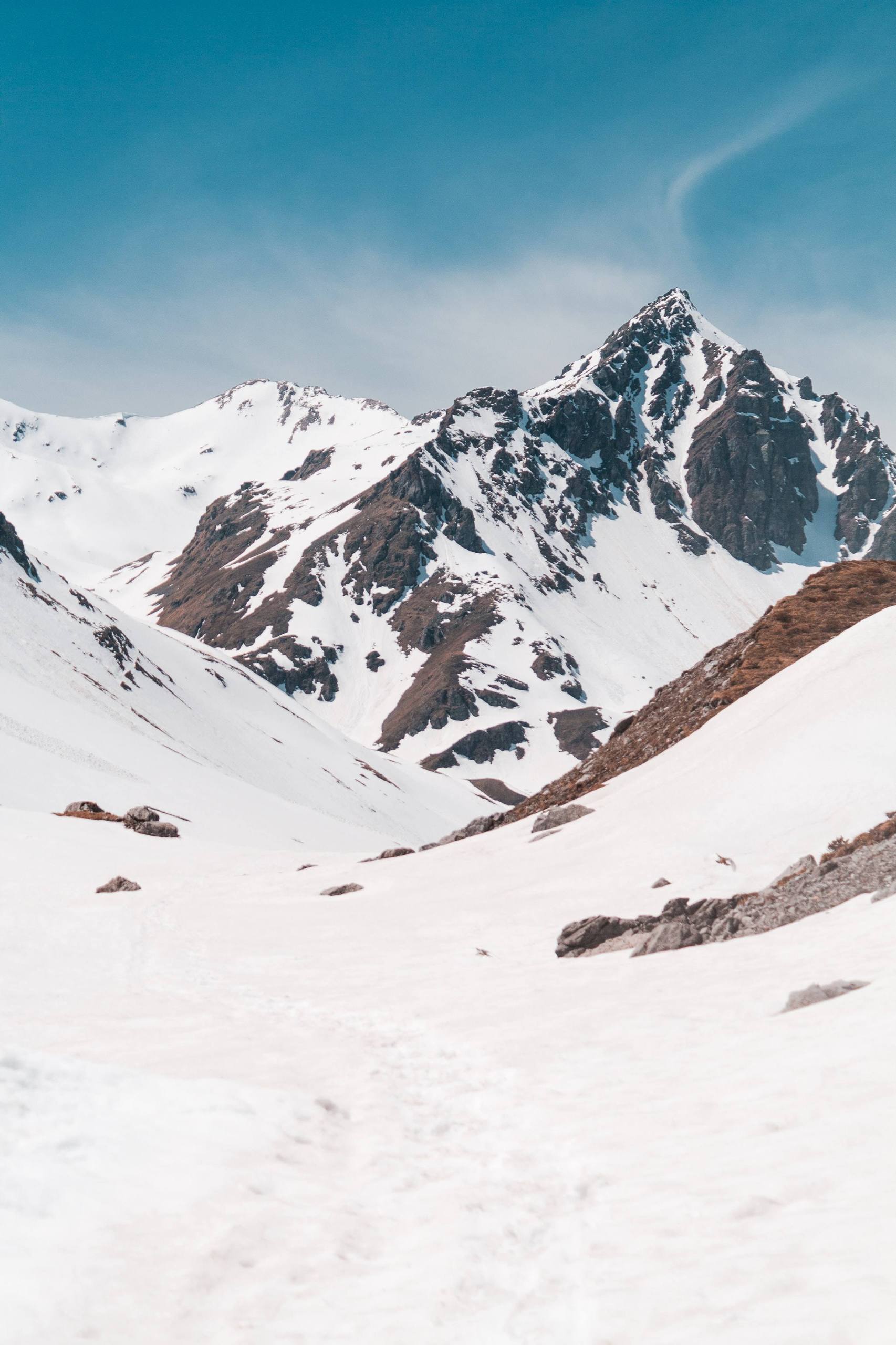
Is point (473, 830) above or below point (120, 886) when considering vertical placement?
above

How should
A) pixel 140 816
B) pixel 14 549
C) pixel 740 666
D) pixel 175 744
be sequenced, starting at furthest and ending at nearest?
1. pixel 14 549
2. pixel 175 744
3. pixel 140 816
4. pixel 740 666

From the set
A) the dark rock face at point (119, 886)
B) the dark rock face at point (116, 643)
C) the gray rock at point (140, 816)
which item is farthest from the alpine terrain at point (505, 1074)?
the dark rock face at point (116, 643)

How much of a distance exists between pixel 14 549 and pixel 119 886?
93.6m

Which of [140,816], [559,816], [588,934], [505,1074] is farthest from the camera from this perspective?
[140,816]

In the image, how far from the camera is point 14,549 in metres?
108

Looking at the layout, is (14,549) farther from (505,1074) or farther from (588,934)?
(505,1074)

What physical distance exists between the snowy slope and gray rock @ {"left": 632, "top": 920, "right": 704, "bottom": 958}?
32603 mm

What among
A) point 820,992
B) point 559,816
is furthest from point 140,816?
point 820,992

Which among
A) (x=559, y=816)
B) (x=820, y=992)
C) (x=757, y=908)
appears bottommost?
(x=820, y=992)

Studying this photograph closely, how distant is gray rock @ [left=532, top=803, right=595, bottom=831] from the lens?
28.8 metres

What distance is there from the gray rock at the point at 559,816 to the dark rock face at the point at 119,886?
14397 millimetres

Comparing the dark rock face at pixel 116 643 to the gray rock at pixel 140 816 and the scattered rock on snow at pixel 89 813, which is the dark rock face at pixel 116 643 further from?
the gray rock at pixel 140 816

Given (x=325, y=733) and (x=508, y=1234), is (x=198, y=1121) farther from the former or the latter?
(x=325, y=733)

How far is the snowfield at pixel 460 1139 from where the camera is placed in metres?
5.60
